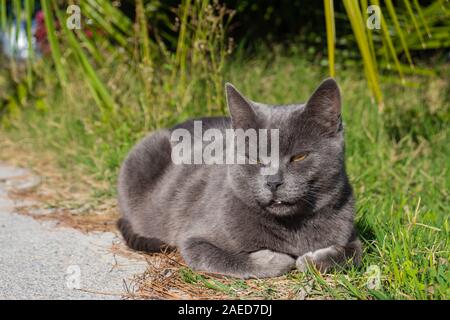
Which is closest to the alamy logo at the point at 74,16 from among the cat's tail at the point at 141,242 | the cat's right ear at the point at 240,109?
the cat's tail at the point at 141,242

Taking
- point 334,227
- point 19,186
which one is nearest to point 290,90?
point 19,186

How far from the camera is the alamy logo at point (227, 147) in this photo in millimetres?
2047

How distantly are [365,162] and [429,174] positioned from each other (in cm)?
36

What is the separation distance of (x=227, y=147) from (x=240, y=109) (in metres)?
0.26

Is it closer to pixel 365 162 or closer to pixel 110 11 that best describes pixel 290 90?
pixel 365 162

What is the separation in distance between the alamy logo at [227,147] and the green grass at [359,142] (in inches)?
16.5

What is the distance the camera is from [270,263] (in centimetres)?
210

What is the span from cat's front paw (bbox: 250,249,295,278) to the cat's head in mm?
163

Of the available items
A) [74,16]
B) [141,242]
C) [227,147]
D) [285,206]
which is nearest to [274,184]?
[285,206]

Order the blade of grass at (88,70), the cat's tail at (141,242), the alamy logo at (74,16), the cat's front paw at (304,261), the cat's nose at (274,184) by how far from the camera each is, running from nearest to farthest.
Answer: the cat's nose at (274,184)
the cat's front paw at (304,261)
the cat's tail at (141,242)
the blade of grass at (88,70)
the alamy logo at (74,16)

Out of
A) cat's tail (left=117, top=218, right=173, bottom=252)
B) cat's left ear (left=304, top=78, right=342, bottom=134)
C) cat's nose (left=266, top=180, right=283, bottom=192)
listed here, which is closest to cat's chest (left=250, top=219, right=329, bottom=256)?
cat's nose (left=266, top=180, right=283, bottom=192)

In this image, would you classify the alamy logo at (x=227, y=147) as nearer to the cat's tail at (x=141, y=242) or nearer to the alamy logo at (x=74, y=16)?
the cat's tail at (x=141, y=242)

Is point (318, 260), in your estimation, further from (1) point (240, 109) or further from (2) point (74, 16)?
(2) point (74, 16)

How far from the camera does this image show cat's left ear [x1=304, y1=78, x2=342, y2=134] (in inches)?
80.0
